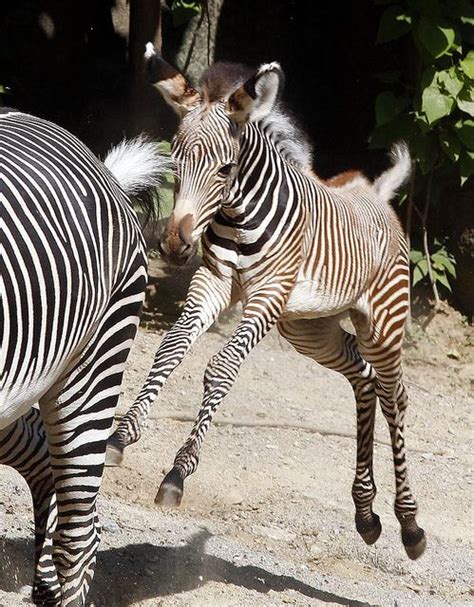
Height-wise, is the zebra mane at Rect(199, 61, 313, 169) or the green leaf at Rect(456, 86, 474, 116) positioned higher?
the zebra mane at Rect(199, 61, 313, 169)

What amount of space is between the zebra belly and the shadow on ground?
1366 mm

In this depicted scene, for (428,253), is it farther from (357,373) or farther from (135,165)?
(135,165)

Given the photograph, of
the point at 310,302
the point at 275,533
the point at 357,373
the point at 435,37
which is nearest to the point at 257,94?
the point at 310,302

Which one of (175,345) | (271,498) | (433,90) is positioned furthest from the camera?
(433,90)

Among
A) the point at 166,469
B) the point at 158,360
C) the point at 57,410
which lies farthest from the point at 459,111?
the point at 57,410

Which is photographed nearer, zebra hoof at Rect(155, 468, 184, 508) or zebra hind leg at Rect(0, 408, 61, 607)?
zebra hind leg at Rect(0, 408, 61, 607)

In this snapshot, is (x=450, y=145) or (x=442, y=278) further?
(x=442, y=278)

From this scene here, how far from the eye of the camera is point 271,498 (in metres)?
6.80

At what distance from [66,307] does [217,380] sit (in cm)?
179

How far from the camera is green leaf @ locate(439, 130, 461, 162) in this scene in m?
9.46

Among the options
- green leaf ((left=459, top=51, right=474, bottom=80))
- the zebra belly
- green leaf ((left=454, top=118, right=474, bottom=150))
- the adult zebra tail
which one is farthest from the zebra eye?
green leaf ((left=454, top=118, right=474, bottom=150))

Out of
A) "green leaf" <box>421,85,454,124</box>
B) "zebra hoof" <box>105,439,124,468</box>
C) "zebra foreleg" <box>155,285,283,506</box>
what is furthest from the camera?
"green leaf" <box>421,85,454,124</box>

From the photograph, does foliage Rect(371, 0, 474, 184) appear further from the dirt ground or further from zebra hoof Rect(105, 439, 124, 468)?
zebra hoof Rect(105, 439, 124, 468)

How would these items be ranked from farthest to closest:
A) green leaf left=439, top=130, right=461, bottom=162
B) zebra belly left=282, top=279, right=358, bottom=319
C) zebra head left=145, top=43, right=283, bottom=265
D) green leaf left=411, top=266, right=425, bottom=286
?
green leaf left=411, top=266, right=425, bottom=286 < green leaf left=439, top=130, right=461, bottom=162 < zebra belly left=282, top=279, right=358, bottom=319 < zebra head left=145, top=43, right=283, bottom=265
